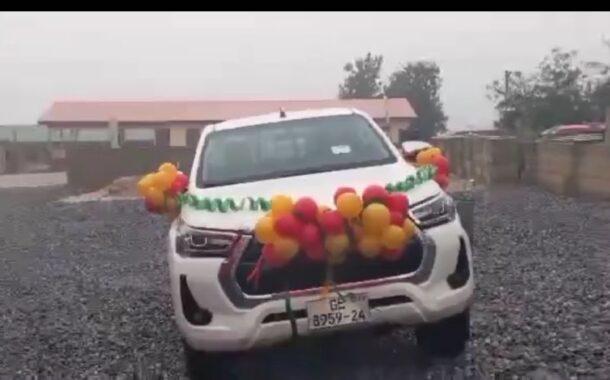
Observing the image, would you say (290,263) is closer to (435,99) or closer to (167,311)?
(167,311)

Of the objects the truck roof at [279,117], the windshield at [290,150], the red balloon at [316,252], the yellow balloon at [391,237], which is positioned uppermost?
the truck roof at [279,117]

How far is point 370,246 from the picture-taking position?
15.6 feet

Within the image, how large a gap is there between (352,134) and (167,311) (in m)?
2.45

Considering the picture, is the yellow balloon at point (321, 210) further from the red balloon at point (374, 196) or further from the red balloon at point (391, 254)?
the red balloon at point (391, 254)

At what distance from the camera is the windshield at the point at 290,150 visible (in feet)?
19.6

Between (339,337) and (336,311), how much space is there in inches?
50.9

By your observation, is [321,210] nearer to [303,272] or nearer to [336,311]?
[303,272]

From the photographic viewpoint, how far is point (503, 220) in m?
14.2

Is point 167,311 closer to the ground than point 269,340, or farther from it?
closer to the ground

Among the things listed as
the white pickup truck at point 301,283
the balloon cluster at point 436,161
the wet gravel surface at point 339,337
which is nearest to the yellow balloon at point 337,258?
the white pickup truck at point 301,283

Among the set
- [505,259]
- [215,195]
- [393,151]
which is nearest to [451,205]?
[393,151]

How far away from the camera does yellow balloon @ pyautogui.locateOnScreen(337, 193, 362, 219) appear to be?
479 centimetres

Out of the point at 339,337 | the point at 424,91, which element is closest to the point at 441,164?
the point at 339,337

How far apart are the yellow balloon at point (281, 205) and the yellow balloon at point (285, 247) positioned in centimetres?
16
